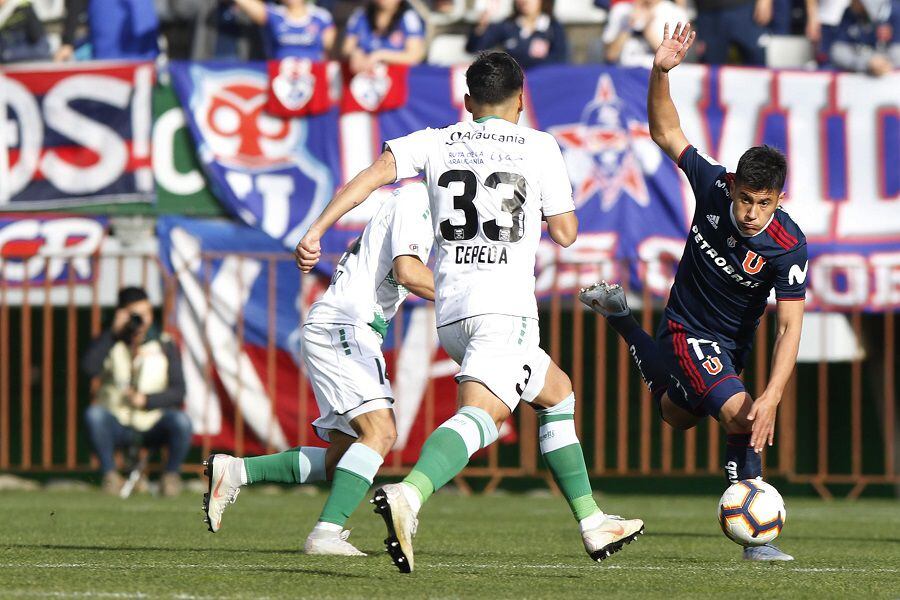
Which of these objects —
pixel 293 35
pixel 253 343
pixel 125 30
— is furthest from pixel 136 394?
pixel 125 30

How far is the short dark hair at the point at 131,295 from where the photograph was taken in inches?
520

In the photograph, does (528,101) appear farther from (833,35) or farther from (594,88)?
(833,35)

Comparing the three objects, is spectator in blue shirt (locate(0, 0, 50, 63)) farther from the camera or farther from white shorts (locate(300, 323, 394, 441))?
white shorts (locate(300, 323, 394, 441))

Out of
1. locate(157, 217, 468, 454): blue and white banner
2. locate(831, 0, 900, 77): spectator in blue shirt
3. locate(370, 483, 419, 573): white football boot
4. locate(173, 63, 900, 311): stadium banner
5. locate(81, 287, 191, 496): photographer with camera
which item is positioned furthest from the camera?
locate(831, 0, 900, 77): spectator in blue shirt

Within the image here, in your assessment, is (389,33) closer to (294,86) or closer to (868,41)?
(294,86)

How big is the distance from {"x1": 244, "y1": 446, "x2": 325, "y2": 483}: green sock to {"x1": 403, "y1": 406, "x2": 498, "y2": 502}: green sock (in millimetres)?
1508

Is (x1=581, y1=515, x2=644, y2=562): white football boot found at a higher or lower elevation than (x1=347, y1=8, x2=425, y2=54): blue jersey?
lower

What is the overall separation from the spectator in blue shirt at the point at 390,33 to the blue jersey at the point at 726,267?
7095 mm

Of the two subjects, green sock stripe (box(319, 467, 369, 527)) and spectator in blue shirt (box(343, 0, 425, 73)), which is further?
spectator in blue shirt (box(343, 0, 425, 73))

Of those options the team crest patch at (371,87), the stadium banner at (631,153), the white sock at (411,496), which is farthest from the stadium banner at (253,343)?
the white sock at (411,496)

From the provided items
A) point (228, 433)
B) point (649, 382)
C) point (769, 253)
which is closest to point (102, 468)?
point (228, 433)

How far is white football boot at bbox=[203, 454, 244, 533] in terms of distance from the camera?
7344 millimetres

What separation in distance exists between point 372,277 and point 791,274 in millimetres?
1940

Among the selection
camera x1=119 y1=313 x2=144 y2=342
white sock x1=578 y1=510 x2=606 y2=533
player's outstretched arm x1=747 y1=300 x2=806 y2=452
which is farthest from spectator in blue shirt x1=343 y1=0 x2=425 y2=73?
white sock x1=578 y1=510 x2=606 y2=533
